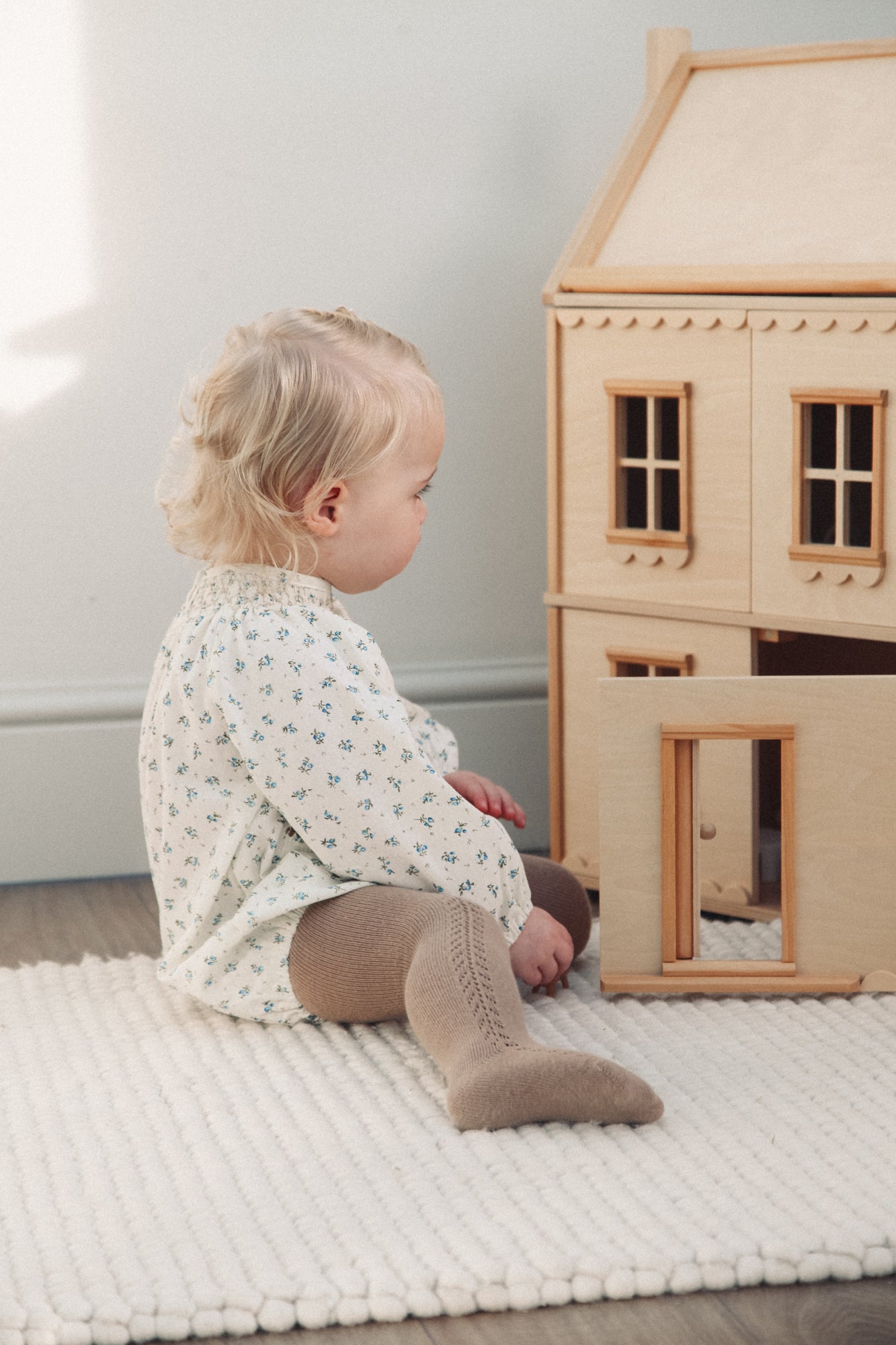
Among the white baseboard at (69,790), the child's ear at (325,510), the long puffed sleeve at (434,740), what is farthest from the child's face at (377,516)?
the white baseboard at (69,790)

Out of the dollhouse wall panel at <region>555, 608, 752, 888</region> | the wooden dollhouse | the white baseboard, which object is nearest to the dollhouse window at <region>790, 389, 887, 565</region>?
the wooden dollhouse

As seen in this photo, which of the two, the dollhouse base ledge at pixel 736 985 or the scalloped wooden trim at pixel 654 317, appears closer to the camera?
the dollhouse base ledge at pixel 736 985

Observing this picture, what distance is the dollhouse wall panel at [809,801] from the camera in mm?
1074

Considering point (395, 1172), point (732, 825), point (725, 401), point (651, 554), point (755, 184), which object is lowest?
point (395, 1172)

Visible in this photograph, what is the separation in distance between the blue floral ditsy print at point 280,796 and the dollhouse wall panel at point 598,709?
23 centimetres

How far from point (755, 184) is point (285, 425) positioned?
45cm

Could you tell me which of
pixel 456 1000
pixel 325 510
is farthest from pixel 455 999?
pixel 325 510

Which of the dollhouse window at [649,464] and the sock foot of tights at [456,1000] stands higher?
the dollhouse window at [649,464]

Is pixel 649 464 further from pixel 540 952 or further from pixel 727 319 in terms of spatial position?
pixel 540 952

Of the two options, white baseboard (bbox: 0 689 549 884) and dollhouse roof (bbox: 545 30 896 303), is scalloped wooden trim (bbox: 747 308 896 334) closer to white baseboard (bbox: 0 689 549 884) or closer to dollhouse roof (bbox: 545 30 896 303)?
dollhouse roof (bbox: 545 30 896 303)

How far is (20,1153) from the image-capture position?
861mm

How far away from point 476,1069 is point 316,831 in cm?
22

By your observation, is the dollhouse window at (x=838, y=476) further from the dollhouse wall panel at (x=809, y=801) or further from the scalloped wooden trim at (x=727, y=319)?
the dollhouse wall panel at (x=809, y=801)

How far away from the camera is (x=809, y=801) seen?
1.08 m
